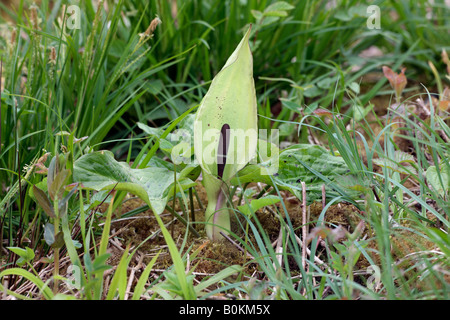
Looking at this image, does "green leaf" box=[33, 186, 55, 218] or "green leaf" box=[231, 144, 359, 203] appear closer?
"green leaf" box=[33, 186, 55, 218]

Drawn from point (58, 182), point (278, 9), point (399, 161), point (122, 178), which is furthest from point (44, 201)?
point (278, 9)

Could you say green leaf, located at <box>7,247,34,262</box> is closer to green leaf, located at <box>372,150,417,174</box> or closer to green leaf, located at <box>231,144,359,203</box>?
green leaf, located at <box>231,144,359,203</box>

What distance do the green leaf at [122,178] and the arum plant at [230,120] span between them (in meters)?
0.09

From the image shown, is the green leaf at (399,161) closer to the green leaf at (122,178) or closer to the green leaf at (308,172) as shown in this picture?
the green leaf at (308,172)

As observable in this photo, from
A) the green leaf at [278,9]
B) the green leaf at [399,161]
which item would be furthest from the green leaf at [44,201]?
the green leaf at [278,9]

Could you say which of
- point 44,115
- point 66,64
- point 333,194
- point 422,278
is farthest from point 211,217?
point 66,64

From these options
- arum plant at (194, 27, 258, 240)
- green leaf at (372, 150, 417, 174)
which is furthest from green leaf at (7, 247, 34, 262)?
green leaf at (372, 150, 417, 174)

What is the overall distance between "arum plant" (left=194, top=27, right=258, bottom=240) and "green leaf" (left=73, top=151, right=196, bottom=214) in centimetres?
9

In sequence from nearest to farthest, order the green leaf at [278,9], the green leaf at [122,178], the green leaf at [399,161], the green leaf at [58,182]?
the green leaf at [58,182], the green leaf at [122,178], the green leaf at [399,161], the green leaf at [278,9]

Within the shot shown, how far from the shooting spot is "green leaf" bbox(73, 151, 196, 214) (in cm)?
107

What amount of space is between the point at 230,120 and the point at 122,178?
0.29m

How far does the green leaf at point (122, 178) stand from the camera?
107 centimetres

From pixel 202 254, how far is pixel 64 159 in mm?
410

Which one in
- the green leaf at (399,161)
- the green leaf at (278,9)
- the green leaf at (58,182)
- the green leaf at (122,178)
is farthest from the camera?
the green leaf at (278,9)
